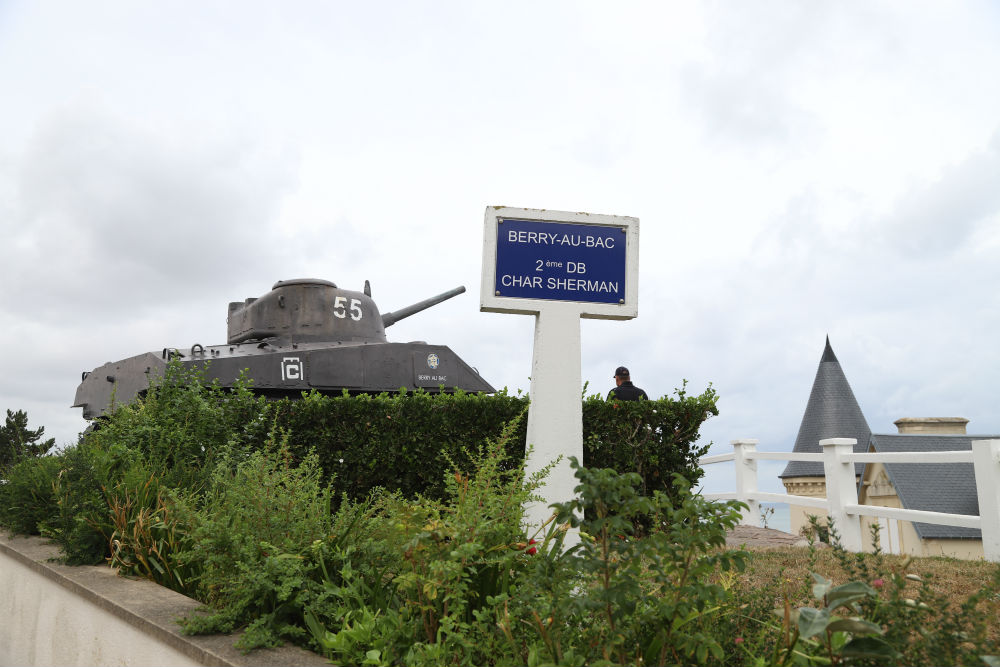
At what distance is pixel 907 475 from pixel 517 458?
24.2 meters

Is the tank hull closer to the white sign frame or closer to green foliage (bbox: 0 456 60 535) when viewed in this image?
green foliage (bbox: 0 456 60 535)

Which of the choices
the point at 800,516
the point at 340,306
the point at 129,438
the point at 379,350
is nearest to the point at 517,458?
the point at 129,438

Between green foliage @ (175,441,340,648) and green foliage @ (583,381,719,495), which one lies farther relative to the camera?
green foliage @ (583,381,719,495)

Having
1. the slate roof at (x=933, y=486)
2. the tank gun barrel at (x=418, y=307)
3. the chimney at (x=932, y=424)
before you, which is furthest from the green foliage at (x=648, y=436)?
the chimney at (x=932, y=424)

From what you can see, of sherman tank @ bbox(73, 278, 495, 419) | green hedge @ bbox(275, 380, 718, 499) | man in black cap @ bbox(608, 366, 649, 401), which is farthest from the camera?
sherman tank @ bbox(73, 278, 495, 419)

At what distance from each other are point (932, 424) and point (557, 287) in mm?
30697

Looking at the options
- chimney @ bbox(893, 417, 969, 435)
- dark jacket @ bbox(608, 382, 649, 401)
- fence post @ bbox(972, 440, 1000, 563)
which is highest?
chimney @ bbox(893, 417, 969, 435)

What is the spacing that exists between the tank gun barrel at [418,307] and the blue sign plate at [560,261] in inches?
488

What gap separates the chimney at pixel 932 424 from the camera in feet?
100

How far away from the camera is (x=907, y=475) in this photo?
87.4 feet

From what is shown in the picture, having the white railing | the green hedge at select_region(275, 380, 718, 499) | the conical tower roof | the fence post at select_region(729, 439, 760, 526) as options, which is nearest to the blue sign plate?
the green hedge at select_region(275, 380, 718, 499)

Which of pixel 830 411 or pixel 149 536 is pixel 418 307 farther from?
pixel 830 411

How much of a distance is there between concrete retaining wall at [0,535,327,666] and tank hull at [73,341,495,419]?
6.18m

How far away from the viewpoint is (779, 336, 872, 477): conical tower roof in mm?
43281
